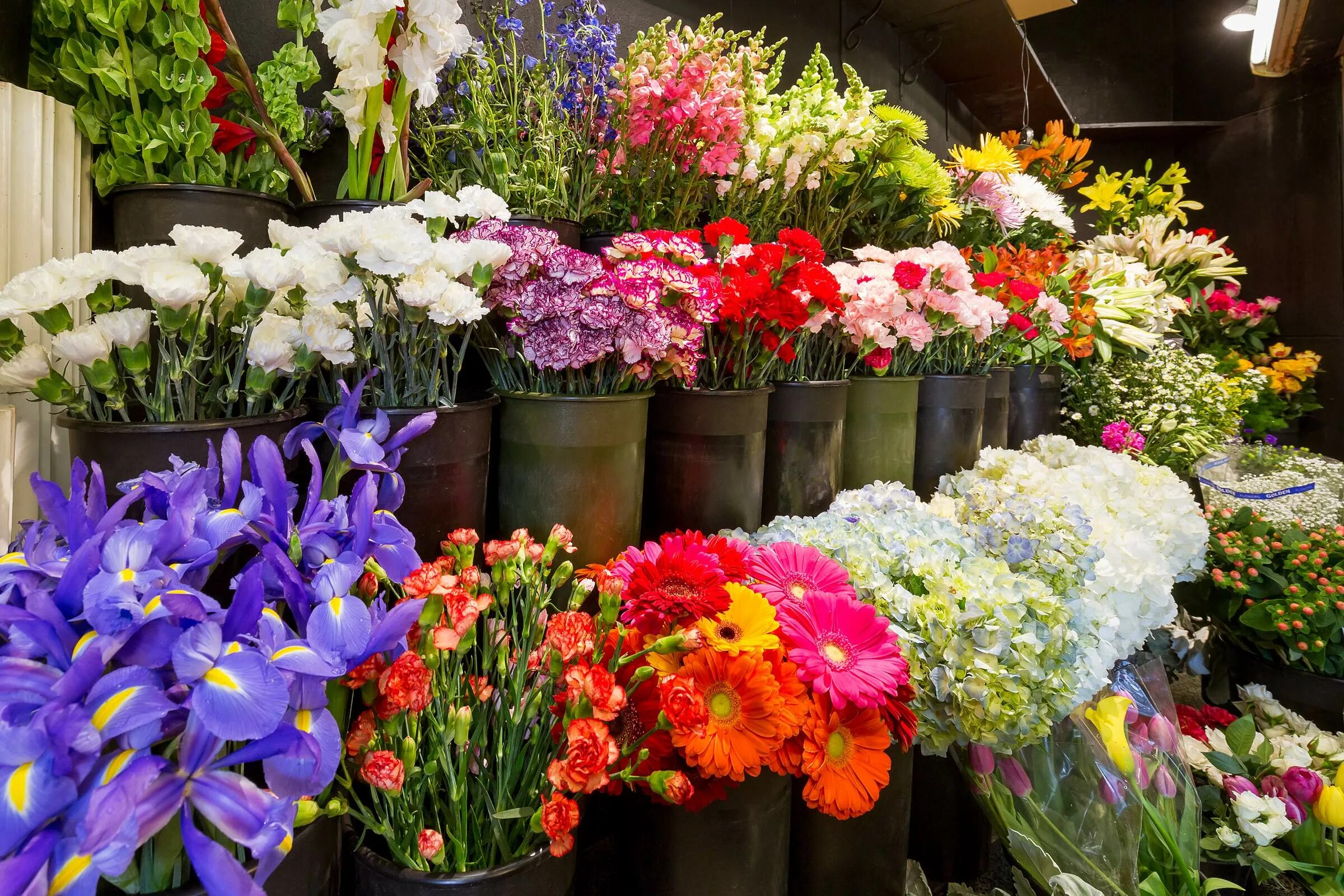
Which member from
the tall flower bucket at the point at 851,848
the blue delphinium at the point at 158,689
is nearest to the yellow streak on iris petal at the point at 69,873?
the blue delphinium at the point at 158,689

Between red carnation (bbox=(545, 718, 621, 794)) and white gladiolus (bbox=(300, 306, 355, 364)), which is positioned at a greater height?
white gladiolus (bbox=(300, 306, 355, 364))

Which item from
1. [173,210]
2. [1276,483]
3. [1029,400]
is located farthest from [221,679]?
[1276,483]

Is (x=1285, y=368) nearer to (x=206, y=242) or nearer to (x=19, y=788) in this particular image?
(x=206, y=242)

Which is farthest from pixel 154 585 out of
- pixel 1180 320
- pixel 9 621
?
pixel 1180 320

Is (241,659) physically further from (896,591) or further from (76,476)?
(896,591)

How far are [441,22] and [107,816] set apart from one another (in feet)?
2.87

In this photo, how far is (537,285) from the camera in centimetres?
91

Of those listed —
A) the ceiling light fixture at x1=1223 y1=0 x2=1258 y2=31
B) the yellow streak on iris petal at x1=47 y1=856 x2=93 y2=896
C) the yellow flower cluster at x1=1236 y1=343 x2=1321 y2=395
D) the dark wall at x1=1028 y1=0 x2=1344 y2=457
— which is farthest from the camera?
the ceiling light fixture at x1=1223 y1=0 x2=1258 y2=31

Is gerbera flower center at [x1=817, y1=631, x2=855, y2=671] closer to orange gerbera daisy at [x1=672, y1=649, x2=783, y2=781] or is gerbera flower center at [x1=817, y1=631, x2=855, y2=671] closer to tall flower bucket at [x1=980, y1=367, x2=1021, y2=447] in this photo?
orange gerbera daisy at [x1=672, y1=649, x2=783, y2=781]

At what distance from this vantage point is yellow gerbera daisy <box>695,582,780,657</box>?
2.39ft

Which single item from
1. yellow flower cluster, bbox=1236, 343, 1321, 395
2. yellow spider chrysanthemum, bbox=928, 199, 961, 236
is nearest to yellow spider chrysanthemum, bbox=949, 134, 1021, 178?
yellow spider chrysanthemum, bbox=928, 199, 961, 236

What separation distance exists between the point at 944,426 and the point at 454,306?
115cm

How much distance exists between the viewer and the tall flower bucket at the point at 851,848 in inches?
38.7

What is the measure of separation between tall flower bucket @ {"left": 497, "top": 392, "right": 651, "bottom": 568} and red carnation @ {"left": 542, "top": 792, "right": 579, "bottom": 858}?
0.41 meters
